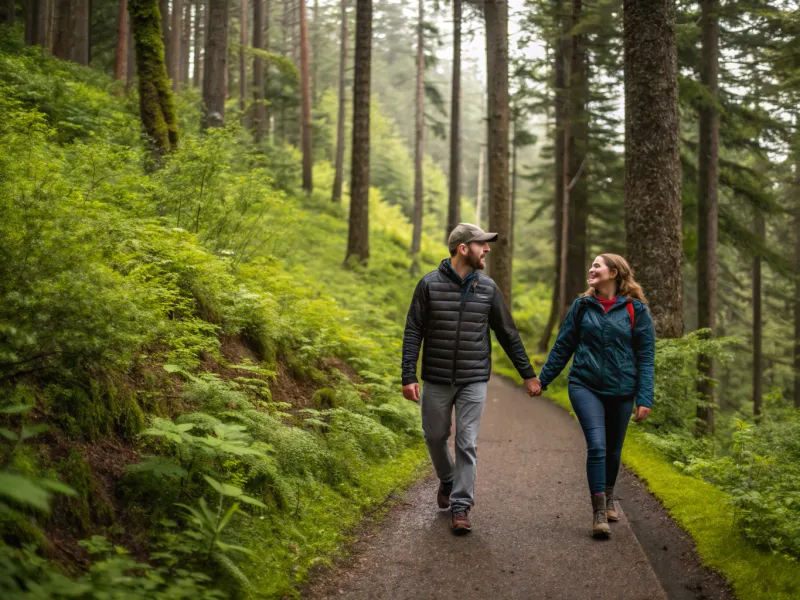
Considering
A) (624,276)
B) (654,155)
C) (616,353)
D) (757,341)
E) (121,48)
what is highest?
(121,48)

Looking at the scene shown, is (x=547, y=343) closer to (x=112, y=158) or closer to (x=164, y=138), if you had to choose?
(x=164, y=138)

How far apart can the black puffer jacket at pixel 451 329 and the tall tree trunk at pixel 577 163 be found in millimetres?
13332

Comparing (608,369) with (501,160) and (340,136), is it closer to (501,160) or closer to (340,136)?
(501,160)

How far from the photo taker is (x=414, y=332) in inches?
235

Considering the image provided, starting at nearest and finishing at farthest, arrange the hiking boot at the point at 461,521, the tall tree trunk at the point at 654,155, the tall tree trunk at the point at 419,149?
the hiking boot at the point at 461,521 → the tall tree trunk at the point at 654,155 → the tall tree trunk at the point at 419,149

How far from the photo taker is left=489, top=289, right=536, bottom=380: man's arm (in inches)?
237

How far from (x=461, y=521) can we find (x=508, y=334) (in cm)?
174

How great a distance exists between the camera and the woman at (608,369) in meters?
5.60

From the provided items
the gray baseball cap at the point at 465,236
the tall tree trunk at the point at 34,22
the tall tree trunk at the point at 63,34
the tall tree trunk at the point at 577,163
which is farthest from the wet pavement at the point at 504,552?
the tall tree trunk at the point at 34,22

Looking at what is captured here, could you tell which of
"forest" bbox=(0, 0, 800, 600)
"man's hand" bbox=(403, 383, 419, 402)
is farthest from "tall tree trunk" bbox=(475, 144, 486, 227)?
"man's hand" bbox=(403, 383, 419, 402)

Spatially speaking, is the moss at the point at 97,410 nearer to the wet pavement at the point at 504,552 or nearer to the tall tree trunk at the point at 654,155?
the wet pavement at the point at 504,552

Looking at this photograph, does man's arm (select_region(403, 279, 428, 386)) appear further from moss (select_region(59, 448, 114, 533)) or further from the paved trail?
moss (select_region(59, 448, 114, 533))

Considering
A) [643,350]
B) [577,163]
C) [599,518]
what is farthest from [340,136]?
[599,518]

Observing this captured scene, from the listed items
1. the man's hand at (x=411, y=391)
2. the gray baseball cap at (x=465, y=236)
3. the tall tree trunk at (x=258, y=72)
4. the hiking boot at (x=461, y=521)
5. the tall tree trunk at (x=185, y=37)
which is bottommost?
the hiking boot at (x=461, y=521)
